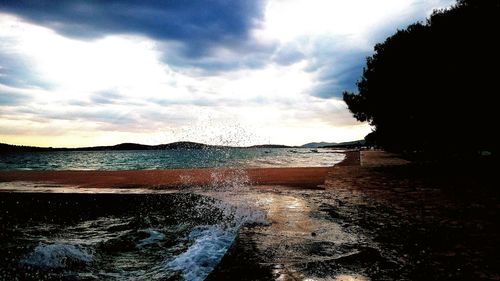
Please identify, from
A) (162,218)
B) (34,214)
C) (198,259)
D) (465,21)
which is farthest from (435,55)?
(34,214)

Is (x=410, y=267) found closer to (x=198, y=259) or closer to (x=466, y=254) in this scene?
(x=466, y=254)

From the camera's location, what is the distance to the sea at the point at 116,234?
5.34 metres

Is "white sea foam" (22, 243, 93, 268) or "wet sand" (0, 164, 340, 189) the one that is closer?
"white sea foam" (22, 243, 93, 268)

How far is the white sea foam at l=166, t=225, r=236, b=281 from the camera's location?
4.85 m

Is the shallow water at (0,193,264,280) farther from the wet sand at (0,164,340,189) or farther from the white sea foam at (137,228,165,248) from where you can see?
the wet sand at (0,164,340,189)

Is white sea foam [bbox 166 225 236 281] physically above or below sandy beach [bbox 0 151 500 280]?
below

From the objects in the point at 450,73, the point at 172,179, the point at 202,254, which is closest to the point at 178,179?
the point at 172,179

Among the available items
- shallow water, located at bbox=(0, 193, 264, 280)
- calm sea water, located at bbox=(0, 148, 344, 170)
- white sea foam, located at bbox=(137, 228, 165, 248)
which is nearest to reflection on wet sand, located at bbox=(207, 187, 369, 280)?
shallow water, located at bbox=(0, 193, 264, 280)

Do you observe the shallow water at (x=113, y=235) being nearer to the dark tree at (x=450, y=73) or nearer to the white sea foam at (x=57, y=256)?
the white sea foam at (x=57, y=256)

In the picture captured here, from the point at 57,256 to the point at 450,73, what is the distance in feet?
75.4

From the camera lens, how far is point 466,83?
20.0 meters

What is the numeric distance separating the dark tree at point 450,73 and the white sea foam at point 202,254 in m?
19.6

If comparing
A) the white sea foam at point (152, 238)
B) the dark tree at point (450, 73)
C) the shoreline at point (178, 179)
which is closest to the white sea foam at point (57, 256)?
the white sea foam at point (152, 238)

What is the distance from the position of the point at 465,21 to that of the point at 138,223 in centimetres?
2198
